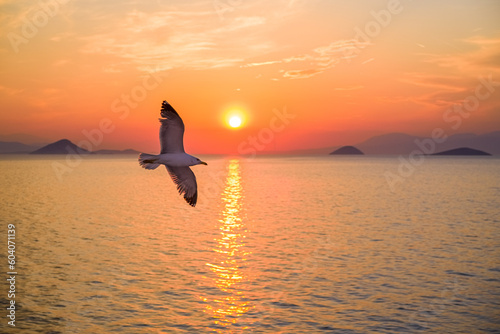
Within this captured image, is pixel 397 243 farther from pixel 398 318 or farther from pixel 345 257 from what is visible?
pixel 398 318

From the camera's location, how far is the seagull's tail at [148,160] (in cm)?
1473

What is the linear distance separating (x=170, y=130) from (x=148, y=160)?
4.12ft

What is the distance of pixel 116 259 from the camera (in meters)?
38.1

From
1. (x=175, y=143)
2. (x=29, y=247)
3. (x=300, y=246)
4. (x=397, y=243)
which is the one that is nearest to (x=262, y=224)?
(x=300, y=246)

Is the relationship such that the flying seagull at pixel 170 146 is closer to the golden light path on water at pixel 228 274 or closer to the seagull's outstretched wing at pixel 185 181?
the seagull's outstretched wing at pixel 185 181

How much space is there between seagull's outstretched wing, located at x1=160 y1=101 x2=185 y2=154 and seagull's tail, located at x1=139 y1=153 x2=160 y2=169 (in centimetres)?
50

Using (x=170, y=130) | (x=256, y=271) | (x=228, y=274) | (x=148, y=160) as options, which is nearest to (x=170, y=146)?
(x=170, y=130)

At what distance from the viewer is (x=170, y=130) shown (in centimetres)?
1519

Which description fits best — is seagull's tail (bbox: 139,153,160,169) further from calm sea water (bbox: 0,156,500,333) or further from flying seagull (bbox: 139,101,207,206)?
calm sea water (bbox: 0,156,500,333)

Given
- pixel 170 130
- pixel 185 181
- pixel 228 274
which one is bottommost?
pixel 228 274

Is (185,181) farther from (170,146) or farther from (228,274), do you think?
(228,274)

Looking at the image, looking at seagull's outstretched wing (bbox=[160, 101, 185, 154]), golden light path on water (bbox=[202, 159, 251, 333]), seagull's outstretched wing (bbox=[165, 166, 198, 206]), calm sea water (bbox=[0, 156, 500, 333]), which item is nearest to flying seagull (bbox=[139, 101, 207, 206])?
seagull's outstretched wing (bbox=[160, 101, 185, 154])

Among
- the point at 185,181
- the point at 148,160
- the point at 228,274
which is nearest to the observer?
the point at 148,160

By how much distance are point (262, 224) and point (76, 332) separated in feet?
105
